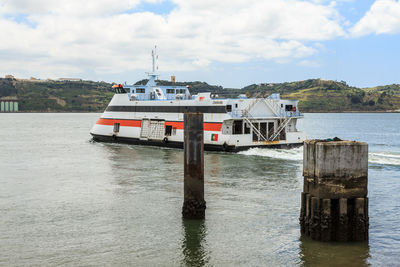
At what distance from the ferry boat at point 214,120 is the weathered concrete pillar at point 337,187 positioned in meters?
21.3

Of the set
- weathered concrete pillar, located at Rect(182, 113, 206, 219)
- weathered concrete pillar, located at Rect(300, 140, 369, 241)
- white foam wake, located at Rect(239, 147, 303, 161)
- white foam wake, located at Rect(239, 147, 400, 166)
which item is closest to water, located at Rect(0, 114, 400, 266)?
weathered concrete pillar, located at Rect(300, 140, 369, 241)

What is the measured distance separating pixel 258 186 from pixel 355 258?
34.1ft

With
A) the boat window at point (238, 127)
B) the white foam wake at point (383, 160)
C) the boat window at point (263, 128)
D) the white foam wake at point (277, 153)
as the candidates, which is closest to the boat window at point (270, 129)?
the boat window at point (263, 128)

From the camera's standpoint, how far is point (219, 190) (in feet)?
69.7

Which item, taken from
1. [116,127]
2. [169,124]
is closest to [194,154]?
[169,124]

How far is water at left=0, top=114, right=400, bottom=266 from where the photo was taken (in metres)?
12.5

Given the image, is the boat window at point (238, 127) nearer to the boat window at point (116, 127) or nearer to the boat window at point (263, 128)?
the boat window at point (263, 128)

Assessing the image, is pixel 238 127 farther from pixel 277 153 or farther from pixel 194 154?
pixel 194 154

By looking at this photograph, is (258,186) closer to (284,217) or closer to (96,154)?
(284,217)

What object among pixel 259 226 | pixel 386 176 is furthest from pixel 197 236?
pixel 386 176

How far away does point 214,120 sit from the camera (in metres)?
34.3

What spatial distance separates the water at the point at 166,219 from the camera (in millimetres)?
12523

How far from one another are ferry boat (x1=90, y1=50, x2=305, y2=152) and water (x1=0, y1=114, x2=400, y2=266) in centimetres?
552

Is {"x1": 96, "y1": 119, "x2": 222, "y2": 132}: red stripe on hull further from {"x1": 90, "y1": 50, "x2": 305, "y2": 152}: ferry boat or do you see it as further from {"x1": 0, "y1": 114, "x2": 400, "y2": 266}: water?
{"x1": 0, "y1": 114, "x2": 400, "y2": 266}: water
